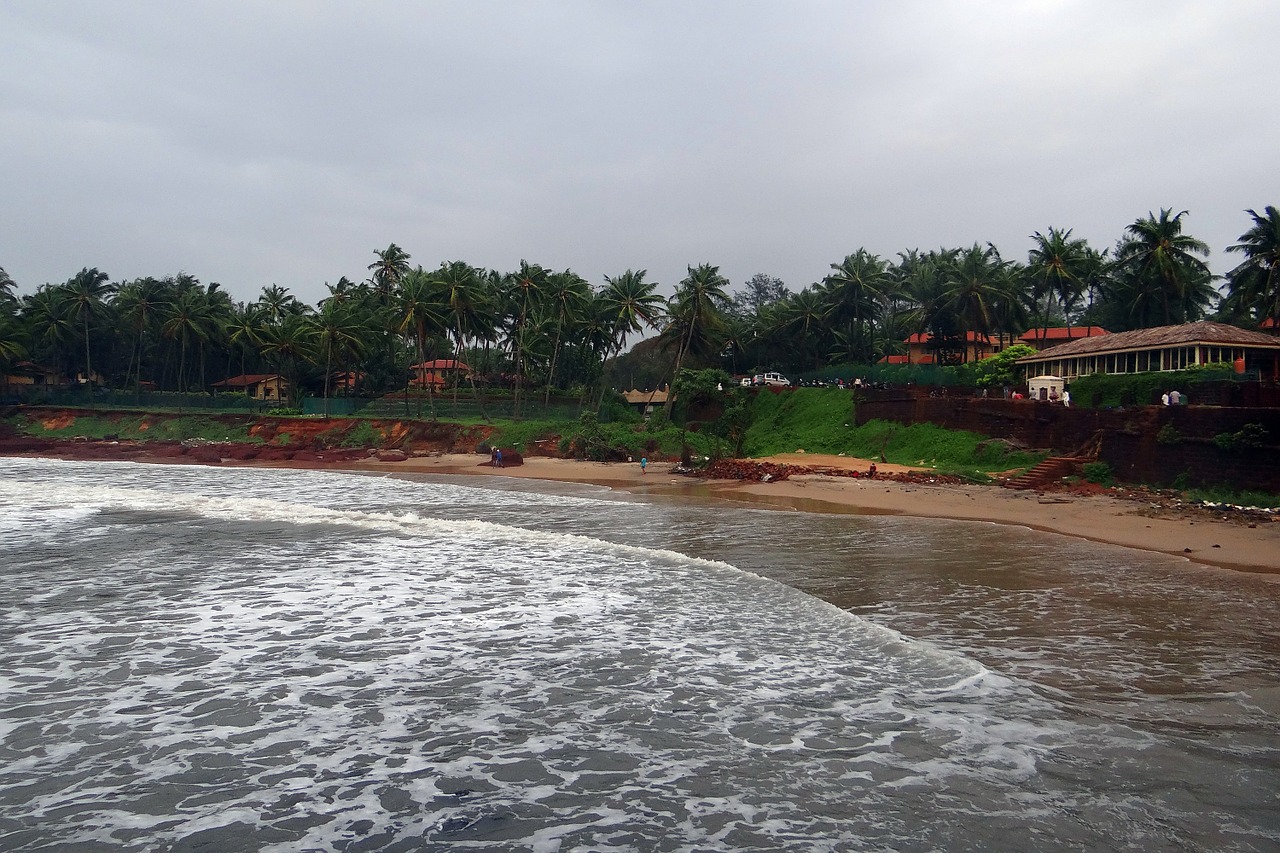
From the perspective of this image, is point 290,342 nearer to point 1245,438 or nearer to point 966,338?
point 966,338

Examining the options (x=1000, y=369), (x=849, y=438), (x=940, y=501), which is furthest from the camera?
(x=1000, y=369)

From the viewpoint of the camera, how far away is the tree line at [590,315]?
178 ft

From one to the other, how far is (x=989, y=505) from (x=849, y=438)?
17035mm

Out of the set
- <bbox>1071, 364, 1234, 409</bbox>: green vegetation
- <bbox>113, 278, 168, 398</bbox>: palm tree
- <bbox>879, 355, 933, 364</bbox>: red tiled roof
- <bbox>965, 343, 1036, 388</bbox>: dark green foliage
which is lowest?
<bbox>1071, 364, 1234, 409</bbox>: green vegetation

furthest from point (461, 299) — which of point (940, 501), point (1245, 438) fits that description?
point (1245, 438)

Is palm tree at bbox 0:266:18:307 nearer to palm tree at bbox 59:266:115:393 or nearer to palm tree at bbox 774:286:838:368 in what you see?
palm tree at bbox 59:266:115:393

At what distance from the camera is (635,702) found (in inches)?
334

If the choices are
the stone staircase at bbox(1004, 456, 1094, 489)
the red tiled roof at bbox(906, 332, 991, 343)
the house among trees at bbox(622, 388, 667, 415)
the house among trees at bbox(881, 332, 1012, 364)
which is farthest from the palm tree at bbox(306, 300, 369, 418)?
the stone staircase at bbox(1004, 456, 1094, 489)

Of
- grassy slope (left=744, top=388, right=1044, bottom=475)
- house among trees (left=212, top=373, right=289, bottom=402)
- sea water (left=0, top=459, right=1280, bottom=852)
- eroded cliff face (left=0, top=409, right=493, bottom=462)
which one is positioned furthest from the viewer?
house among trees (left=212, top=373, right=289, bottom=402)

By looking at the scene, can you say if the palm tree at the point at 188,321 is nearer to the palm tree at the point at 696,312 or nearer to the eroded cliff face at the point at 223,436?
the eroded cliff face at the point at 223,436

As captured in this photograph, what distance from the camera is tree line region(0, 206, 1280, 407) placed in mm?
54188

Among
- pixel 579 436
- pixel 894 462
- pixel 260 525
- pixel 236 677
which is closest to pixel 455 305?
pixel 579 436

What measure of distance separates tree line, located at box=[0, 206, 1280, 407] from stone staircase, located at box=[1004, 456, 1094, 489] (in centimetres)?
2365

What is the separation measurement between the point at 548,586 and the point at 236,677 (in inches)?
219
